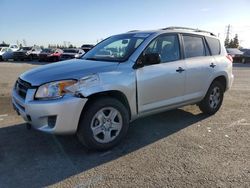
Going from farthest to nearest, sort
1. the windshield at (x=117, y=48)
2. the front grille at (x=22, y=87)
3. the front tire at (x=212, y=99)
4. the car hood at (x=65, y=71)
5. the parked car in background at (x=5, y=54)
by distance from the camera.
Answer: the parked car in background at (x=5, y=54) → the front tire at (x=212, y=99) → the windshield at (x=117, y=48) → the front grille at (x=22, y=87) → the car hood at (x=65, y=71)

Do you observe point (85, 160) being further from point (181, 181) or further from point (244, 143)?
point (244, 143)

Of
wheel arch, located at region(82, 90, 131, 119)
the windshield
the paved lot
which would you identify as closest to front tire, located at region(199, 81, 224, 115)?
the paved lot

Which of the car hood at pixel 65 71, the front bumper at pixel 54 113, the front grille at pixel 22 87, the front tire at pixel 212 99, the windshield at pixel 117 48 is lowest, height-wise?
the front tire at pixel 212 99

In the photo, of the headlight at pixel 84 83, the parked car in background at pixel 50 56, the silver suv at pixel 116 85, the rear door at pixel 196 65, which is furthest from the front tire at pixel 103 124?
the parked car in background at pixel 50 56

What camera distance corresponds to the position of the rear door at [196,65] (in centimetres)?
520

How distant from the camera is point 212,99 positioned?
6.02 metres

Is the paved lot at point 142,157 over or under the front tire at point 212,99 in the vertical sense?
under

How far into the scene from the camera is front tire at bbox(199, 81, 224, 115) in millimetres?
5844

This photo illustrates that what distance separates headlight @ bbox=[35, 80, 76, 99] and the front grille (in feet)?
0.85

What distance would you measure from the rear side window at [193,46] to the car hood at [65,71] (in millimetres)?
1771

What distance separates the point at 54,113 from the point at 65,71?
694 mm

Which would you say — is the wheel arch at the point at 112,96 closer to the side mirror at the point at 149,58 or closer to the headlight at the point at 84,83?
the headlight at the point at 84,83

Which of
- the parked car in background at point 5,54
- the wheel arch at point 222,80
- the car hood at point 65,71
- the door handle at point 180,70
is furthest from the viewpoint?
the parked car in background at point 5,54

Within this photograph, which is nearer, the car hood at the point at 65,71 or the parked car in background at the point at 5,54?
the car hood at the point at 65,71
